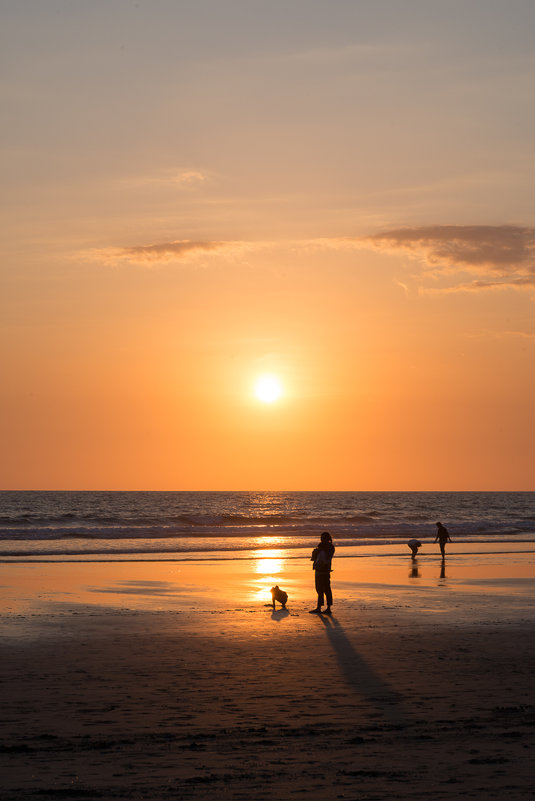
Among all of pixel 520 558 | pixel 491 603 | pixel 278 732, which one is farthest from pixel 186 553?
pixel 278 732

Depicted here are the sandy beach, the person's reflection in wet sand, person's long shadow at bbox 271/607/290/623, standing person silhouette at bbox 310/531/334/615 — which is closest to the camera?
the sandy beach

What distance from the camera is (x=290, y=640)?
15.2 m

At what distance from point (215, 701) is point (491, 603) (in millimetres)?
11925

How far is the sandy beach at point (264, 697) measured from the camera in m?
7.42

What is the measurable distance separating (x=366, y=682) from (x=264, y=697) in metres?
1.65

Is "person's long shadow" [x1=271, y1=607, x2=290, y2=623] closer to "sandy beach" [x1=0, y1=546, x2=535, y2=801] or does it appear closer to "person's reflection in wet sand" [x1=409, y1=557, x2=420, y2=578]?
"sandy beach" [x1=0, y1=546, x2=535, y2=801]

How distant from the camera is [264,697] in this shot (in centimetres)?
1062

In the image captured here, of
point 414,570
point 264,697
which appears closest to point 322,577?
point 264,697

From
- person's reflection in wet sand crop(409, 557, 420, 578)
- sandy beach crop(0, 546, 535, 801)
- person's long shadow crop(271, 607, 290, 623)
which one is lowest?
sandy beach crop(0, 546, 535, 801)

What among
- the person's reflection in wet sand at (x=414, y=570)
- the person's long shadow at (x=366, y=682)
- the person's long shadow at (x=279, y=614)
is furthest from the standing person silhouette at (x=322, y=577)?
the person's reflection in wet sand at (x=414, y=570)

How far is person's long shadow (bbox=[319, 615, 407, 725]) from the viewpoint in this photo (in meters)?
9.86

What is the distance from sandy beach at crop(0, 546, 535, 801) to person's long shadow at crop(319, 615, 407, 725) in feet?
0.12

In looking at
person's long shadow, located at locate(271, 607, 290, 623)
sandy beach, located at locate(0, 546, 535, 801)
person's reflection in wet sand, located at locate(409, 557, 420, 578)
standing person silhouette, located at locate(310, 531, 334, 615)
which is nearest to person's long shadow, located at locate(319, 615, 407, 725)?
sandy beach, located at locate(0, 546, 535, 801)

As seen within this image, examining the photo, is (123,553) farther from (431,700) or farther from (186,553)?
(431,700)
